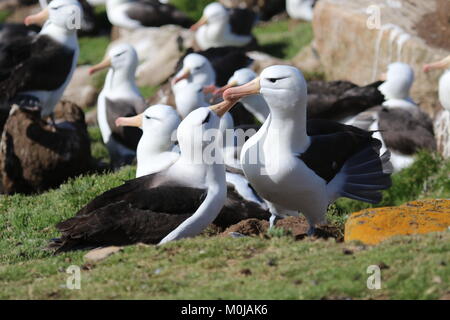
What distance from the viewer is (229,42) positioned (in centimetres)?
2227

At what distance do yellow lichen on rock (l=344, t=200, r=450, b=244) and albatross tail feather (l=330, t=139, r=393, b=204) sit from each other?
96 cm

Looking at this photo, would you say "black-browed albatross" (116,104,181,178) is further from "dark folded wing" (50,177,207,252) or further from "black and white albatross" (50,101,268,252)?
"dark folded wing" (50,177,207,252)

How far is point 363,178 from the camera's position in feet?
30.1

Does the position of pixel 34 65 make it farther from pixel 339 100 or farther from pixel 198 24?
pixel 198 24

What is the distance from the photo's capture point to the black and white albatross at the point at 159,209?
8.27 metres

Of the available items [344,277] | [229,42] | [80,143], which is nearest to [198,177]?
[344,277]

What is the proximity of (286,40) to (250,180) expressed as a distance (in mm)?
14530

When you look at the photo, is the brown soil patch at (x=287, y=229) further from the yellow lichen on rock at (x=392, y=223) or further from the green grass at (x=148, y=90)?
the green grass at (x=148, y=90)

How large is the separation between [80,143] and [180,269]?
6820 mm

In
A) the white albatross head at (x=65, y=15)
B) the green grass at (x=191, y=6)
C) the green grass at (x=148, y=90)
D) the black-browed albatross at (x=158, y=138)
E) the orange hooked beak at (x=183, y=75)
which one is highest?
the black-browed albatross at (x=158, y=138)

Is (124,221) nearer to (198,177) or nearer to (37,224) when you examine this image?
(198,177)

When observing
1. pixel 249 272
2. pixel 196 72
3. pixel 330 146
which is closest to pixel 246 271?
pixel 249 272

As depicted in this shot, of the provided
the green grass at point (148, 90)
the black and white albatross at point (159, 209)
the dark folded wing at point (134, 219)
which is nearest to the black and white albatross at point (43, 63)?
the green grass at point (148, 90)

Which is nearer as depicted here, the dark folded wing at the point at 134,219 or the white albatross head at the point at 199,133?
the dark folded wing at the point at 134,219
